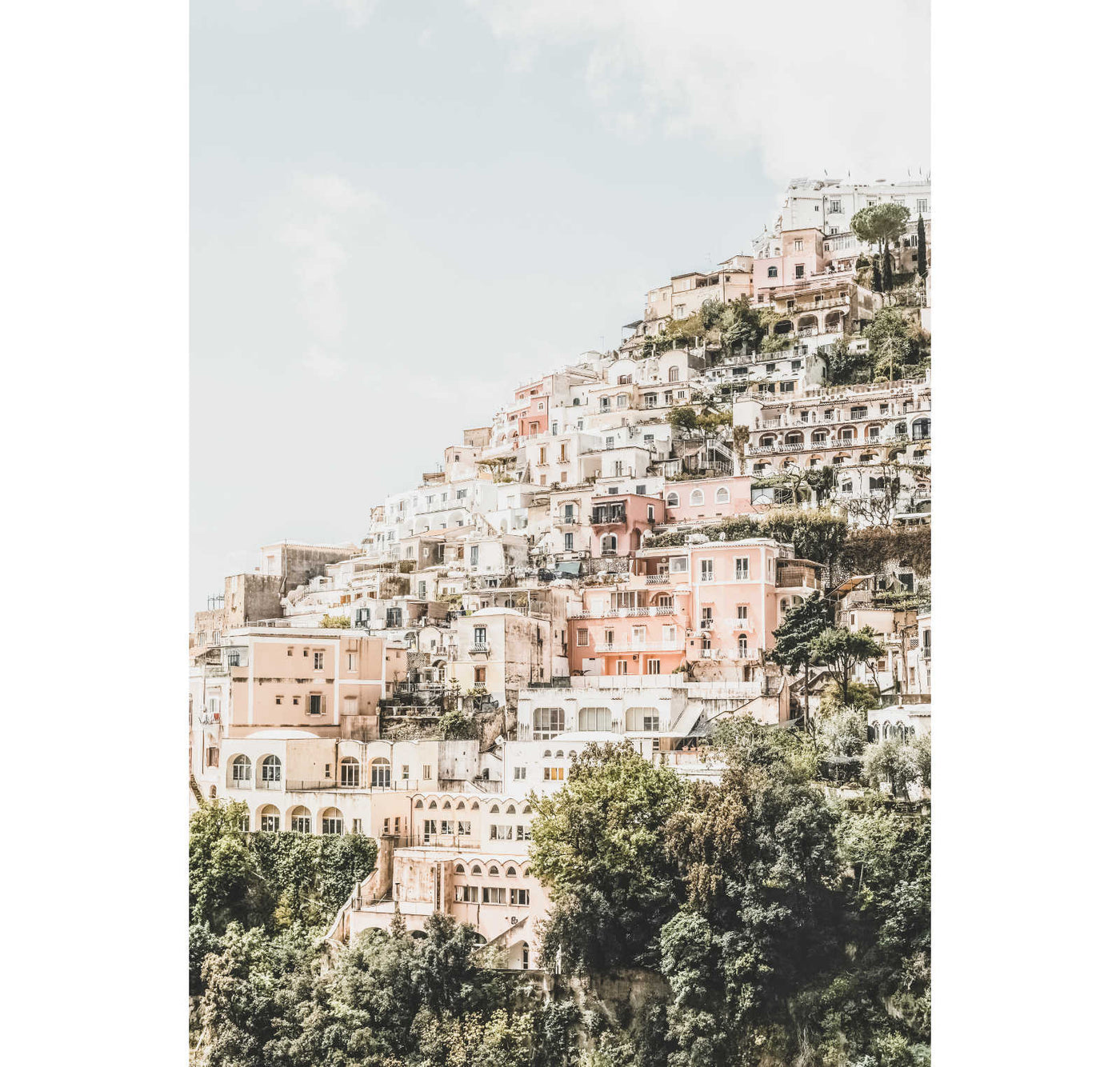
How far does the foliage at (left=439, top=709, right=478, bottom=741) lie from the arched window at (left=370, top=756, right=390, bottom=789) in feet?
1.02

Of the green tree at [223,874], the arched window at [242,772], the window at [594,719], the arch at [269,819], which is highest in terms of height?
the window at [594,719]

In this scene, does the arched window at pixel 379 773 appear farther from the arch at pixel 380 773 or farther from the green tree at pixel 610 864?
the green tree at pixel 610 864

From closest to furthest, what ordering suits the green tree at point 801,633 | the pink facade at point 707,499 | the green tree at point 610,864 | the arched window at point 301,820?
1. the green tree at point 610,864
2. the green tree at point 801,633
3. the pink facade at point 707,499
4. the arched window at point 301,820

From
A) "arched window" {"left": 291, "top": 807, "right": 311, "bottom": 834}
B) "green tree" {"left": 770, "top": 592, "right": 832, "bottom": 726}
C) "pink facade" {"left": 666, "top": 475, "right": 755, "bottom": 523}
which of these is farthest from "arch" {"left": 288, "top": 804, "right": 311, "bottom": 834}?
"green tree" {"left": 770, "top": 592, "right": 832, "bottom": 726}

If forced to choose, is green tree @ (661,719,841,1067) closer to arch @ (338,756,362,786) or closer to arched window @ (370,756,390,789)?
arched window @ (370,756,390,789)

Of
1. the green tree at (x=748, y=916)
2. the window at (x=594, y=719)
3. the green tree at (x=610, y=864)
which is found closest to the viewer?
the green tree at (x=748, y=916)

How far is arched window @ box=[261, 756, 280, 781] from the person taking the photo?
5.99 meters

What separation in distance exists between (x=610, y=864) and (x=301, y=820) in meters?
1.58

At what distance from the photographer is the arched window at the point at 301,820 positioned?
5953mm

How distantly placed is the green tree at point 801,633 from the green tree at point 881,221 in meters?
1.59

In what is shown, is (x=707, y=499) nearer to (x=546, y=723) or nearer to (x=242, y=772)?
(x=546, y=723)

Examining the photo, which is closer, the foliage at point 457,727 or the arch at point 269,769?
the foliage at point 457,727

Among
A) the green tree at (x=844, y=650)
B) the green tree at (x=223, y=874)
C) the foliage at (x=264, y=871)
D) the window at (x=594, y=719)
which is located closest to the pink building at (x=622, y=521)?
the window at (x=594, y=719)
